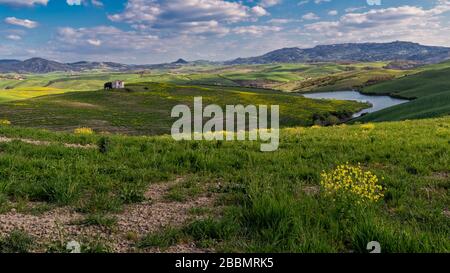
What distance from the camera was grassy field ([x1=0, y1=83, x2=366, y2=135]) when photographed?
65750 mm

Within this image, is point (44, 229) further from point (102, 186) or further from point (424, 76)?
point (424, 76)

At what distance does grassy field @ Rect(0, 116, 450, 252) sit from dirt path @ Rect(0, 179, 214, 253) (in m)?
0.02

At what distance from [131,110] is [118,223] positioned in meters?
84.2

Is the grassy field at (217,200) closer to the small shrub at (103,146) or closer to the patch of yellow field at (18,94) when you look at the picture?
the small shrub at (103,146)

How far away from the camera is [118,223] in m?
7.52

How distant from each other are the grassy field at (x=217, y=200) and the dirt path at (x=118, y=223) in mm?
25

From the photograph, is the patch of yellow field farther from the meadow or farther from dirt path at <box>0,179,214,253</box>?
dirt path at <box>0,179,214,253</box>

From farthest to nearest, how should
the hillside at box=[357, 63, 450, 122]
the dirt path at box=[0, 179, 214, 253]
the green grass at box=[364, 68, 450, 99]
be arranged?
the green grass at box=[364, 68, 450, 99], the hillside at box=[357, 63, 450, 122], the dirt path at box=[0, 179, 214, 253]

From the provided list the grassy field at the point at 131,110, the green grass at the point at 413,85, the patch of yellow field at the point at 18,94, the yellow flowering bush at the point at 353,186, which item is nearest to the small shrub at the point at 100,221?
the yellow flowering bush at the point at 353,186

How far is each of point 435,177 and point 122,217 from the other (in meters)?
9.46

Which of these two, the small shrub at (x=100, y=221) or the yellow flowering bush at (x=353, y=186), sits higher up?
the yellow flowering bush at (x=353, y=186)

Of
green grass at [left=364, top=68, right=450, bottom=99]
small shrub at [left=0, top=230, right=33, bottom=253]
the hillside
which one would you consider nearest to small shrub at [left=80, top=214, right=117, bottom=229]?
small shrub at [left=0, top=230, right=33, bottom=253]

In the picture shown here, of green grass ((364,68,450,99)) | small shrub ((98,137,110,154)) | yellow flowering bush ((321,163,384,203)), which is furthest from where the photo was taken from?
green grass ((364,68,450,99))

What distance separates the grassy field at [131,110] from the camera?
2589 inches
